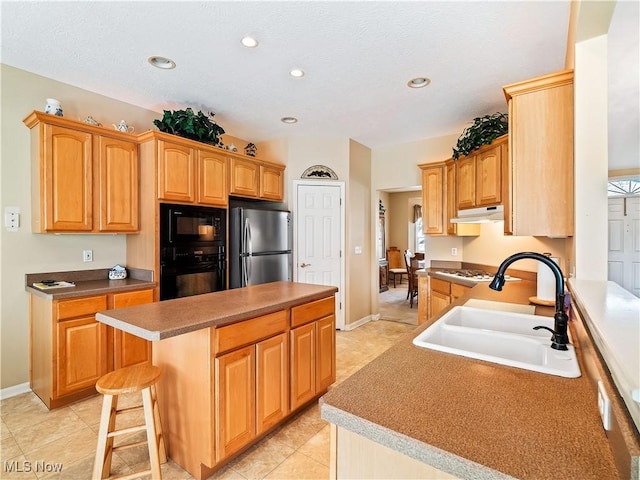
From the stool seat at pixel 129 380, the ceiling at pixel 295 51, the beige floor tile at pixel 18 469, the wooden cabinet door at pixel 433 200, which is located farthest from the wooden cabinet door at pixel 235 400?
the wooden cabinet door at pixel 433 200

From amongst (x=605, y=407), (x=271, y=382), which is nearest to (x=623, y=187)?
(x=605, y=407)

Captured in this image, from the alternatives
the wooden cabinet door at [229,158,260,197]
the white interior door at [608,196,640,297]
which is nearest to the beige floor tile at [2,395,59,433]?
the wooden cabinet door at [229,158,260,197]

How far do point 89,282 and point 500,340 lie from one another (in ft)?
10.9

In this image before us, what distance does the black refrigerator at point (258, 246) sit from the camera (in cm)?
378

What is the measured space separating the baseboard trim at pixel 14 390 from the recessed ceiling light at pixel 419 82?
166 inches

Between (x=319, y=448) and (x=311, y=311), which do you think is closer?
(x=319, y=448)

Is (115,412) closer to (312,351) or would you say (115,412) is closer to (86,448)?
(86,448)

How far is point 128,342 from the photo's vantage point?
2859 millimetres

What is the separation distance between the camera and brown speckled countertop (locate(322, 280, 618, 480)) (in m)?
0.63

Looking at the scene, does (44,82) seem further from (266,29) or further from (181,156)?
(266,29)

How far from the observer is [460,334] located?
1480mm

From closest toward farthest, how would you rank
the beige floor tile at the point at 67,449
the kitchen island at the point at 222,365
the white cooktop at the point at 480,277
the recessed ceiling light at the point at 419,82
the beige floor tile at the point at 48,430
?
the kitchen island at the point at 222,365 → the beige floor tile at the point at 67,449 → the beige floor tile at the point at 48,430 → the recessed ceiling light at the point at 419,82 → the white cooktop at the point at 480,277

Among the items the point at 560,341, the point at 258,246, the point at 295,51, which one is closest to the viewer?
the point at 560,341

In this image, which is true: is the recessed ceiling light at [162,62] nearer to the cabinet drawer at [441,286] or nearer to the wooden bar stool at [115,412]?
the wooden bar stool at [115,412]
